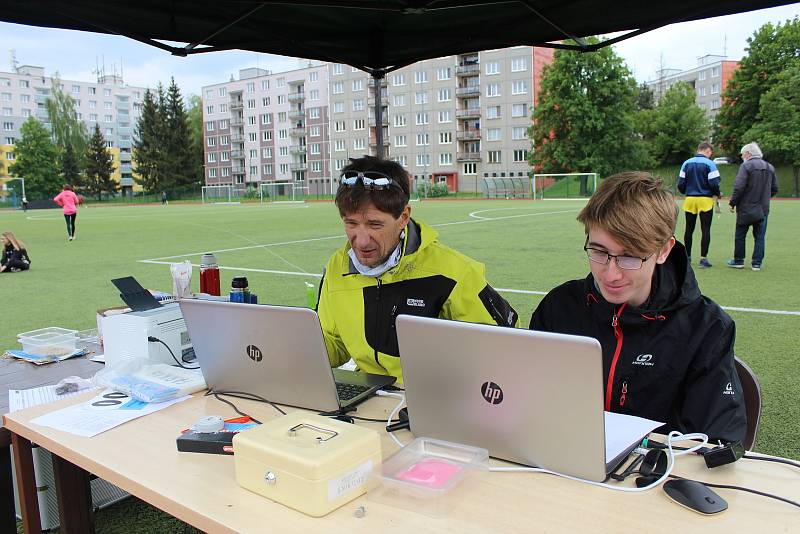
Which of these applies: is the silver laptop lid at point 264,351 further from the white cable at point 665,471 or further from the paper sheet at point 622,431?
the paper sheet at point 622,431

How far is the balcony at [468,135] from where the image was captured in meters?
63.4

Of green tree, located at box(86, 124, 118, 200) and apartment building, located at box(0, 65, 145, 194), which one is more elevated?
apartment building, located at box(0, 65, 145, 194)

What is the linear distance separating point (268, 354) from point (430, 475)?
744mm

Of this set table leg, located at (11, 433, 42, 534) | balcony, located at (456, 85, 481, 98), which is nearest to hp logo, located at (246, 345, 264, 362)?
table leg, located at (11, 433, 42, 534)

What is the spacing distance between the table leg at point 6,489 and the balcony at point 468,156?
62.4m

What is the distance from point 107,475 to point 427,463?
0.84 meters

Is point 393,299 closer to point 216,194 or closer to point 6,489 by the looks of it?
point 6,489

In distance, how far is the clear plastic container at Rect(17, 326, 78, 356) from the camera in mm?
3277

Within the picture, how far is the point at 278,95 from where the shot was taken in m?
80.8

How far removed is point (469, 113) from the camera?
6412 cm

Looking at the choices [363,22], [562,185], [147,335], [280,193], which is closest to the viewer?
[147,335]

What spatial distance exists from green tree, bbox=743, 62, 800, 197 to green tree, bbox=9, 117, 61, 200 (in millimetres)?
66746

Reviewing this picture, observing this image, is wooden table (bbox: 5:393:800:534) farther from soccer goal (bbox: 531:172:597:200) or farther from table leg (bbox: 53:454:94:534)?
soccer goal (bbox: 531:172:597:200)

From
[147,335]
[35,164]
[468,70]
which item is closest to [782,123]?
[468,70]
